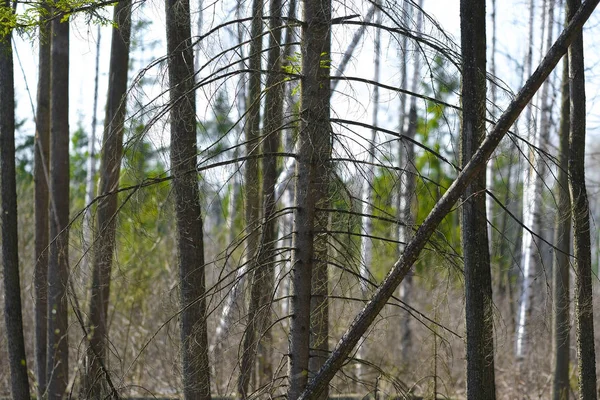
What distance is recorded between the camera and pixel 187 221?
6277 mm

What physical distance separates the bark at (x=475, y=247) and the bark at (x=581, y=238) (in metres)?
1.19

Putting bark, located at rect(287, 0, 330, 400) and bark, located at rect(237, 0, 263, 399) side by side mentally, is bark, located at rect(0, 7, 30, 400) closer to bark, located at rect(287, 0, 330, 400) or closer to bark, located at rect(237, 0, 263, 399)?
bark, located at rect(237, 0, 263, 399)

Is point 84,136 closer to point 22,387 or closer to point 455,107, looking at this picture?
point 22,387

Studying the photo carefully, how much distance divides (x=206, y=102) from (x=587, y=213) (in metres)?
3.27

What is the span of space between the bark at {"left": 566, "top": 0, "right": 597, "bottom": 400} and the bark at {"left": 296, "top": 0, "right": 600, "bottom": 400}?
1982mm

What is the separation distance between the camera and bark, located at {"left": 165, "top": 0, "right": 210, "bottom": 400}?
226 inches

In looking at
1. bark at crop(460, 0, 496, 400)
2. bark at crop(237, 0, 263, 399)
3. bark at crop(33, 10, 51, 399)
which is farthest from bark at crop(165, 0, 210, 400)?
bark at crop(33, 10, 51, 399)

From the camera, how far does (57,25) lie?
8.62 m

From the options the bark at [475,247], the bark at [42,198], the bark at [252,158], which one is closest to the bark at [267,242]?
the bark at [252,158]

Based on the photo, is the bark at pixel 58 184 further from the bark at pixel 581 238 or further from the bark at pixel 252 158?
the bark at pixel 581 238

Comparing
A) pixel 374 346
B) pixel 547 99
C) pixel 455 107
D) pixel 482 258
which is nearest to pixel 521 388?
pixel 374 346

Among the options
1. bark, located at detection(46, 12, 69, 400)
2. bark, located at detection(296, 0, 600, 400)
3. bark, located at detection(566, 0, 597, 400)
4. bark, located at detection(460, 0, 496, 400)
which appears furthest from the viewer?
bark, located at detection(46, 12, 69, 400)

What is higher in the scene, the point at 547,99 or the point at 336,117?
the point at 547,99

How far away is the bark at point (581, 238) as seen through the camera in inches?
265
